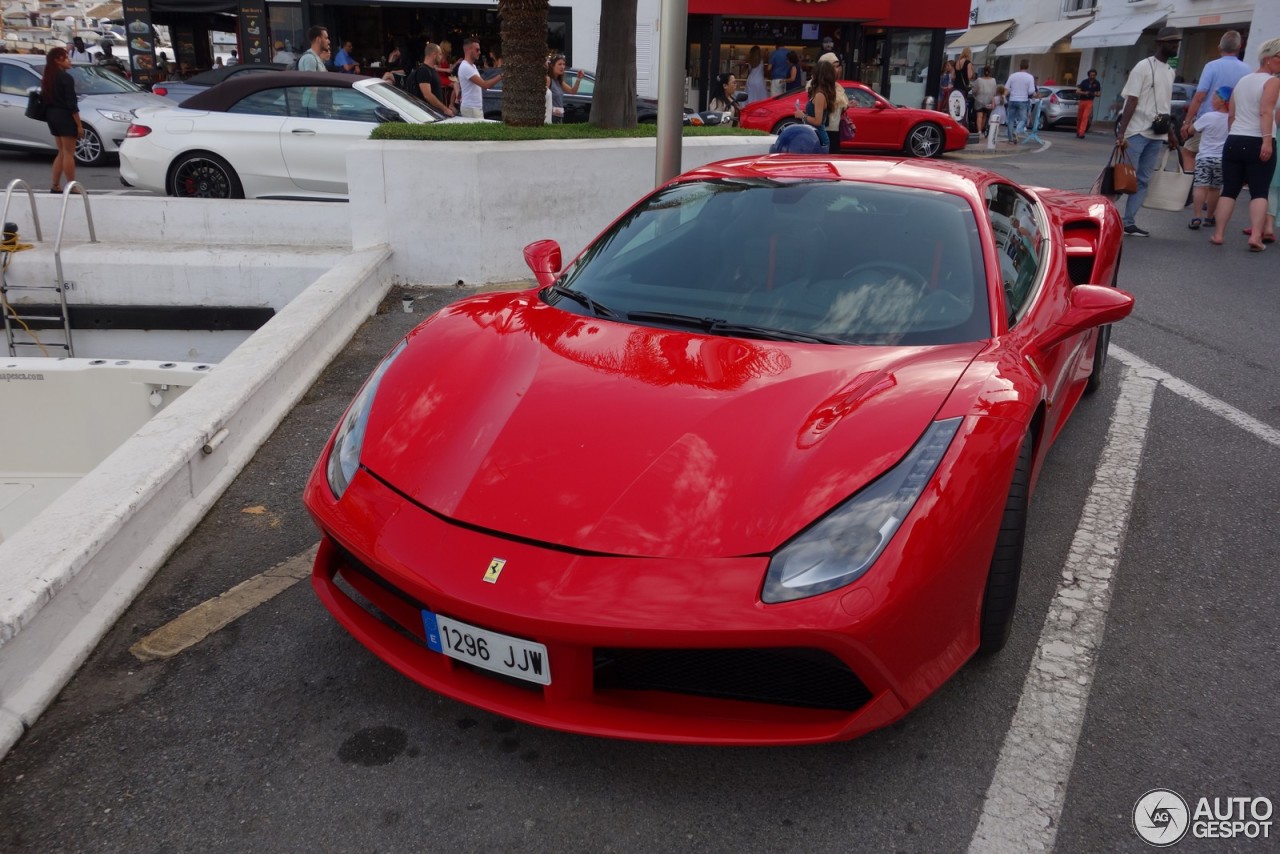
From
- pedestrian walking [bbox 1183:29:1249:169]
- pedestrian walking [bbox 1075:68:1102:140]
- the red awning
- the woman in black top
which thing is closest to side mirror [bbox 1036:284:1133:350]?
pedestrian walking [bbox 1183:29:1249:169]

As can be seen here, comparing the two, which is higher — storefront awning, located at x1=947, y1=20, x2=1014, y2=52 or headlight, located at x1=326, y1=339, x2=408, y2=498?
storefront awning, located at x1=947, y1=20, x2=1014, y2=52

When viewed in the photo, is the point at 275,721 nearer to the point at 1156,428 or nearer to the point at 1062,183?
the point at 1156,428

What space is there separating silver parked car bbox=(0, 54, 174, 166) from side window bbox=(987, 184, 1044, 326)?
12.8m

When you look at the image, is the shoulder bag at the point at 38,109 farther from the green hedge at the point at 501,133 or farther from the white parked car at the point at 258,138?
the green hedge at the point at 501,133

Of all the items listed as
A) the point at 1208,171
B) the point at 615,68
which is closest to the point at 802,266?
the point at 615,68

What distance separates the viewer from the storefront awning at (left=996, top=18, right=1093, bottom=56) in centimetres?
3791

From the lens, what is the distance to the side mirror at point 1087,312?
124 inches

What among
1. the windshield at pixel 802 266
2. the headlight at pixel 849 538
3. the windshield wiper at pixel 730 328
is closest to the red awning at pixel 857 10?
the windshield at pixel 802 266

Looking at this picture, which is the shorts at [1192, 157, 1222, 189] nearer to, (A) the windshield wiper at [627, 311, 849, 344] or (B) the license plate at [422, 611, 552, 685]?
(A) the windshield wiper at [627, 311, 849, 344]

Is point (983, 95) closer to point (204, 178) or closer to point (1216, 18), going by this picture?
point (1216, 18)

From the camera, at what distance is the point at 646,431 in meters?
2.47

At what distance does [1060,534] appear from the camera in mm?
3602

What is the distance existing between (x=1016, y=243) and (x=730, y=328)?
4.09 ft

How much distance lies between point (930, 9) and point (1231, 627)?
2471 centimetres
